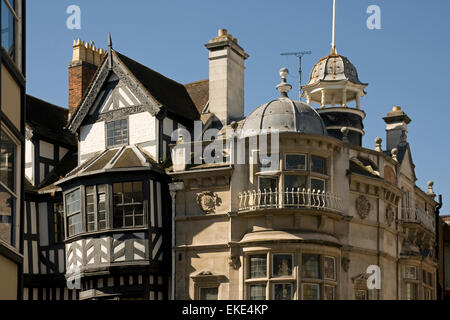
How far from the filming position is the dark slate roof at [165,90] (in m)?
32.2

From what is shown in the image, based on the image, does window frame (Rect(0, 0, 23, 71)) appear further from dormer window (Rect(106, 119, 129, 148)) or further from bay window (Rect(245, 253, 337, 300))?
dormer window (Rect(106, 119, 129, 148))

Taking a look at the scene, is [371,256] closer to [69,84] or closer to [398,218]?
[398,218]

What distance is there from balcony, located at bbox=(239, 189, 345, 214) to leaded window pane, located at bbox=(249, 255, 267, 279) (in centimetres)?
154

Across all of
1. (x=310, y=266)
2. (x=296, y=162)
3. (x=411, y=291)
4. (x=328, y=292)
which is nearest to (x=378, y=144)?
(x=296, y=162)

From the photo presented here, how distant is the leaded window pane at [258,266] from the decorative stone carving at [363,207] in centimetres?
417

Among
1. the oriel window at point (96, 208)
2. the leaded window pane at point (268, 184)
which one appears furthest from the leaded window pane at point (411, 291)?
the oriel window at point (96, 208)

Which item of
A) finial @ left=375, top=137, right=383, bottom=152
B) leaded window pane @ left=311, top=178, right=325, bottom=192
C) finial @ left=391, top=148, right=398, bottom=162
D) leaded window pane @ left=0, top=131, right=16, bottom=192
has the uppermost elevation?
finial @ left=375, top=137, right=383, bottom=152

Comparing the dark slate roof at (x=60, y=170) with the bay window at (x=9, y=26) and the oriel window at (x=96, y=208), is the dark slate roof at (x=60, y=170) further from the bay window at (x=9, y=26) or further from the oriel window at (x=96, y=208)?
the bay window at (x=9, y=26)

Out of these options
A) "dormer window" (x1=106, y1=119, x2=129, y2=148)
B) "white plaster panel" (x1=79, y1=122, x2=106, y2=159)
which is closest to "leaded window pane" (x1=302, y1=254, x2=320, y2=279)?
"dormer window" (x1=106, y1=119, x2=129, y2=148)

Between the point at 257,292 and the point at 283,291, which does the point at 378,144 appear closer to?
the point at 283,291

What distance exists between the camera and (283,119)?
96.3ft

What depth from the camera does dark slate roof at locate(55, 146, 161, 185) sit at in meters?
30.2

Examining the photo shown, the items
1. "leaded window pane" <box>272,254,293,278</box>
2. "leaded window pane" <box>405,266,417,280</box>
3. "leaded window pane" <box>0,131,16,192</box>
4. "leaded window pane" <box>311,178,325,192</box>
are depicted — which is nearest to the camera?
"leaded window pane" <box>0,131,16,192</box>

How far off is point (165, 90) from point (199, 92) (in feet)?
6.19
